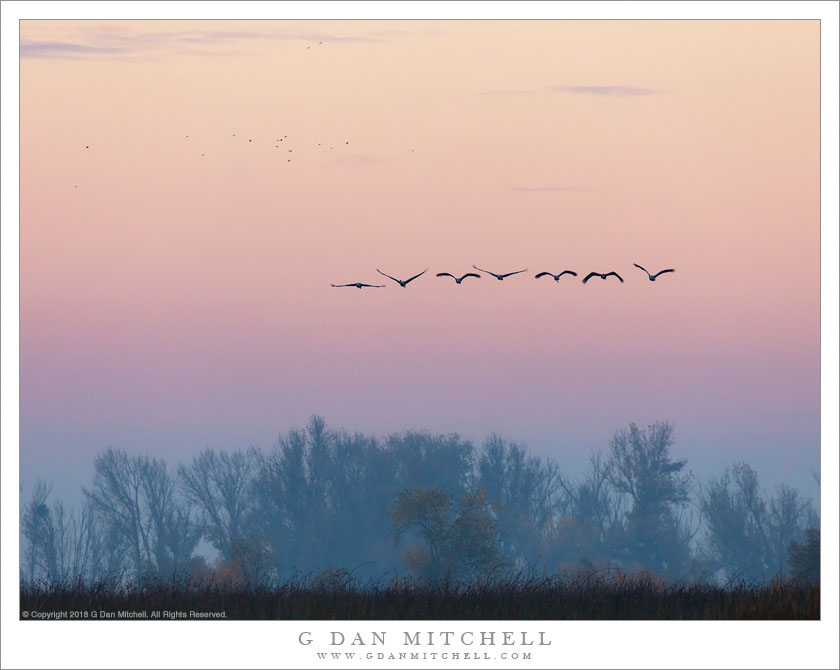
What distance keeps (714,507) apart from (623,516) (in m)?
4.79

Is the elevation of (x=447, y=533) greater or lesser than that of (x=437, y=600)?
lesser

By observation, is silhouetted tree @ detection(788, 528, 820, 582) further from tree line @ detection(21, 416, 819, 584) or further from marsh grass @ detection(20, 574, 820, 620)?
tree line @ detection(21, 416, 819, 584)

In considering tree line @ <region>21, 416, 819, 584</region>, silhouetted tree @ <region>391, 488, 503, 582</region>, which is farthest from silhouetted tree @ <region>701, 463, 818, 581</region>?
silhouetted tree @ <region>391, 488, 503, 582</region>

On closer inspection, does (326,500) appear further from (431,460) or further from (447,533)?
(447,533)

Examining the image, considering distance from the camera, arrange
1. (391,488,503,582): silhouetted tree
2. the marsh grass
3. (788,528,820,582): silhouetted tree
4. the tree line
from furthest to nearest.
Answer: the tree line, (391,488,503,582): silhouetted tree, (788,528,820,582): silhouetted tree, the marsh grass

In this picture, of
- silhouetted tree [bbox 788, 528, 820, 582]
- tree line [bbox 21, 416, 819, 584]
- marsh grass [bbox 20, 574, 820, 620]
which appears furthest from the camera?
tree line [bbox 21, 416, 819, 584]

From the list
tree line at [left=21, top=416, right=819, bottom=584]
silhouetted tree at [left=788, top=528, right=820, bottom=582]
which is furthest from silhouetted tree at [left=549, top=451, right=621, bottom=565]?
silhouetted tree at [left=788, top=528, right=820, bottom=582]

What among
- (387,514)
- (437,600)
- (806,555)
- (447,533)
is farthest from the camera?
(387,514)

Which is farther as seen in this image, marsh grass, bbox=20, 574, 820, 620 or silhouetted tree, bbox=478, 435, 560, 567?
silhouetted tree, bbox=478, 435, 560, 567

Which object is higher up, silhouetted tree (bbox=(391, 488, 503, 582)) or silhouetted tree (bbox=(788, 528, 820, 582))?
silhouetted tree (bbox=(788, 528, 820, 582))

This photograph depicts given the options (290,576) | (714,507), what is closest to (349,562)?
(714,507)

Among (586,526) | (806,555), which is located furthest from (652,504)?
(806,555)

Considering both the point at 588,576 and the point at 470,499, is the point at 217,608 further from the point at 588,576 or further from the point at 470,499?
the point at 470,499

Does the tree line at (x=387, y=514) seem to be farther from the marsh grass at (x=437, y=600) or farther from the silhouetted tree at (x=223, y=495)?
the marsh grass at (x=437, y=600)
